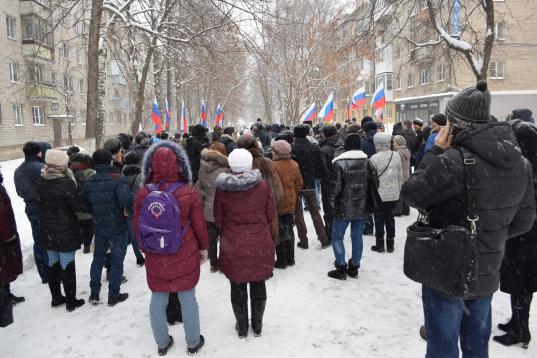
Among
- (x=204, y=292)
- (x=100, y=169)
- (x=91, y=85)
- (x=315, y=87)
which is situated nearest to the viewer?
(x=100, y=169)

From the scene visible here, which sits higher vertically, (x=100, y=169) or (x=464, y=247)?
(x=100, y=169)

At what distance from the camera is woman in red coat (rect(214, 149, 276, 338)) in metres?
3.67

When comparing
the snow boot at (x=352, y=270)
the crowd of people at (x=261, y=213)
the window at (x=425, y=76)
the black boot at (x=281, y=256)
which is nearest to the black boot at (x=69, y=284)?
the crowd of people at (x=261, y=213)

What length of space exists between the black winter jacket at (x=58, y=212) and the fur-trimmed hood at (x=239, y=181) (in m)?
2.06

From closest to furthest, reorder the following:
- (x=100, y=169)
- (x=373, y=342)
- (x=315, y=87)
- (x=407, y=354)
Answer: (x=407, y=354)
(x=373, y=342)
(x=100, y=169)
(x=315, y=87)

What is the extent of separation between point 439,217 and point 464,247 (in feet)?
0.74

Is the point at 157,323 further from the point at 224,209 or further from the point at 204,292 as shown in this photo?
the point at 204,292

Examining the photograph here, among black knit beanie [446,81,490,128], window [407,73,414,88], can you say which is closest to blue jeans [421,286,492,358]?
black knit beanie [446,81,490,128]

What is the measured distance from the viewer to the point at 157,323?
11.7 feet

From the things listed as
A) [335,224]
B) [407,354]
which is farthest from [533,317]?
[335,224]

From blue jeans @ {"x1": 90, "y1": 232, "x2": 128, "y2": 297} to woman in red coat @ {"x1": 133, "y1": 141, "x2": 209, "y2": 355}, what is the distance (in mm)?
1454

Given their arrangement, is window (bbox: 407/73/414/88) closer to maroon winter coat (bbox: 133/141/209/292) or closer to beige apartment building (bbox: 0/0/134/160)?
beige apartment building (bbox: 0/0/134/160)

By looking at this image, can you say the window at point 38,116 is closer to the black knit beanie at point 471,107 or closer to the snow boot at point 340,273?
the snow boot at point 340,273

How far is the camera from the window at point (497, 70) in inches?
1207
